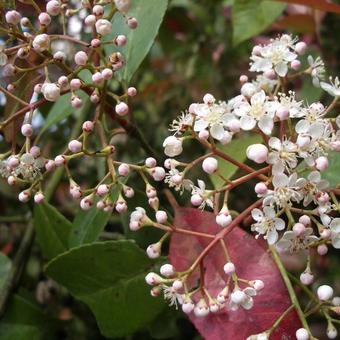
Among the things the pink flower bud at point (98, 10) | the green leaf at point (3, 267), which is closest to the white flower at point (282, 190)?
the pink flower bud at point (98, 10)

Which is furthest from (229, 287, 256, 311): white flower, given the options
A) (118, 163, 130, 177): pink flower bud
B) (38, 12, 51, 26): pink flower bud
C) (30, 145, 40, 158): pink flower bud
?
(38, 12, 51, 26): pink flower bud

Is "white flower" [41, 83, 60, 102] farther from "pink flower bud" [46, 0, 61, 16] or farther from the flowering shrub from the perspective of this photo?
"pink flower bud" [46, 0, 61, 16]

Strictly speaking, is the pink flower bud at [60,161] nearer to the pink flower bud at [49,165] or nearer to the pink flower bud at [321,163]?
the pink flower bud at [49,165]

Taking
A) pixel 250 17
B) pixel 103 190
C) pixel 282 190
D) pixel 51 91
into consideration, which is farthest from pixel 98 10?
pixel 250 17

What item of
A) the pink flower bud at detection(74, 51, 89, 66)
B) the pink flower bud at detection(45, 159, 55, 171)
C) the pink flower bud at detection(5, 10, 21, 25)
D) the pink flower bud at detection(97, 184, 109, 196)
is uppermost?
the pink flower bud at detection(5, 10, 21, 25)

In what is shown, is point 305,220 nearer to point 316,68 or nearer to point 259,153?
→ point 259,153
